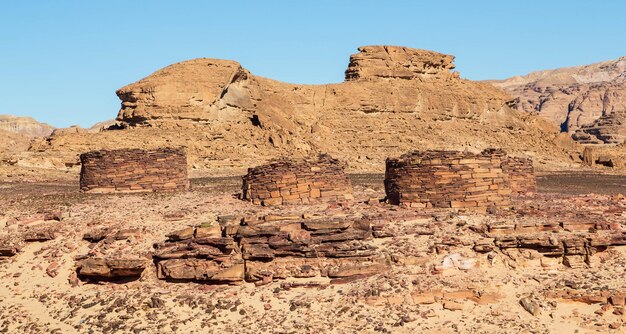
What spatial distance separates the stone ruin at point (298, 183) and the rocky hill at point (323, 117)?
19.3 metres

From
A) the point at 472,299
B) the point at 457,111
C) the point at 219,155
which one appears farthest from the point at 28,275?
the point at 457,111

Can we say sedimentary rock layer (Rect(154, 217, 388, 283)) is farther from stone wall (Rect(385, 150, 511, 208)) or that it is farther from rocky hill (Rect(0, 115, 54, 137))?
rocky hill (Rect(0, 115, 54, 137))

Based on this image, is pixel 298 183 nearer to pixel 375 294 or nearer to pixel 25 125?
pixel 375 294

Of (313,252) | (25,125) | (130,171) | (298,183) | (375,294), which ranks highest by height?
(25,125)

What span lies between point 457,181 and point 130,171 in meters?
9.48

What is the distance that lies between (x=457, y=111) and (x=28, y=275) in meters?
44.7

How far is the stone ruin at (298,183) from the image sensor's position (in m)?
16.3

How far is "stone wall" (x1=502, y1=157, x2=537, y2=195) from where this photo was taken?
19781mm

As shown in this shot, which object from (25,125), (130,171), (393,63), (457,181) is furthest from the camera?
(25,125)

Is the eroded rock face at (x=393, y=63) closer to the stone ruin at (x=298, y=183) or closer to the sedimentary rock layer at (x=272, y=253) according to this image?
the stone ruin at (x=298, y=183)

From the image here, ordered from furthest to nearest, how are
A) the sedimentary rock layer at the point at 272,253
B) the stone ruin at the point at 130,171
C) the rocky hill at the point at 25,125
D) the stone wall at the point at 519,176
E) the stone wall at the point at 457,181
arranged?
the rocky hill at the point at 25,125
the stone wall at the point at 519,176
the stone ruin at the point at 130,171
the stone wall at the point at 457,181
the sedimentary rock layer at the point at 272,253

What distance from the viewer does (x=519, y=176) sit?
65.8 feet

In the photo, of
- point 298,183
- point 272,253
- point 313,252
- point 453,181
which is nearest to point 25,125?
point 298,183

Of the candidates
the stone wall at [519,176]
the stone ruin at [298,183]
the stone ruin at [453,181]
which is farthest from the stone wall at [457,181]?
the stone wall at [519,176]
